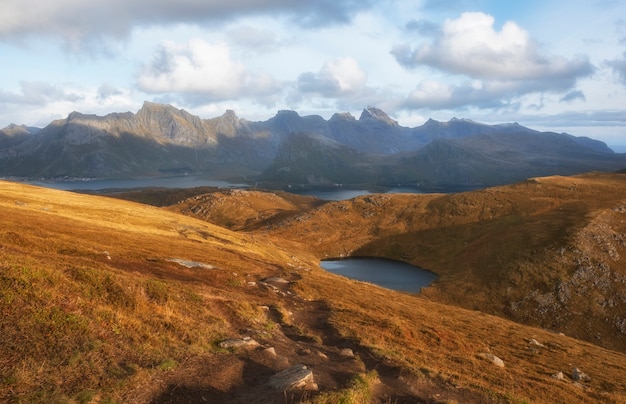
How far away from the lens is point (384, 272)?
4439 inches

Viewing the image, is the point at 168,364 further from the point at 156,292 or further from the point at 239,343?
the point at 156,292

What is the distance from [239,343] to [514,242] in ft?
332

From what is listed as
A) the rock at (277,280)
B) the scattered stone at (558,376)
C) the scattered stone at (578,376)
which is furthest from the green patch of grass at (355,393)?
the rock at (277,280)

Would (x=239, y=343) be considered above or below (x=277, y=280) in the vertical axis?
above

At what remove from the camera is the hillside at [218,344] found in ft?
53.2

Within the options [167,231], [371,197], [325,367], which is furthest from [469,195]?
[325,367]

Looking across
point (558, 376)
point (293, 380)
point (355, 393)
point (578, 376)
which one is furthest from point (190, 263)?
point (578, 376)

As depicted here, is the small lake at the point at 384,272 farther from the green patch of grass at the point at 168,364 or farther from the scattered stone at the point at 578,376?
the green patch of grass at the point at 168,364

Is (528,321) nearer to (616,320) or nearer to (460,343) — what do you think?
(616,320)

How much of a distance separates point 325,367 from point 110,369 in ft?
36.0

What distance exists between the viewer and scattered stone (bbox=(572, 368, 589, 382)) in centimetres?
3254

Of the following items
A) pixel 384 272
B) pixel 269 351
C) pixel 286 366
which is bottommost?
pixel 384 272

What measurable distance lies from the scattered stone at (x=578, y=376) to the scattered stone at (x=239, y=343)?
28371mm

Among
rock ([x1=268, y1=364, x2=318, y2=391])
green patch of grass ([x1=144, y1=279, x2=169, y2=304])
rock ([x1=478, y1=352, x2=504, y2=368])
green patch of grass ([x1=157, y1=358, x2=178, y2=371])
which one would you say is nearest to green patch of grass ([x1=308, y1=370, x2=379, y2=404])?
rock ([x1=268, y1=364, x2=318, y2=391])
